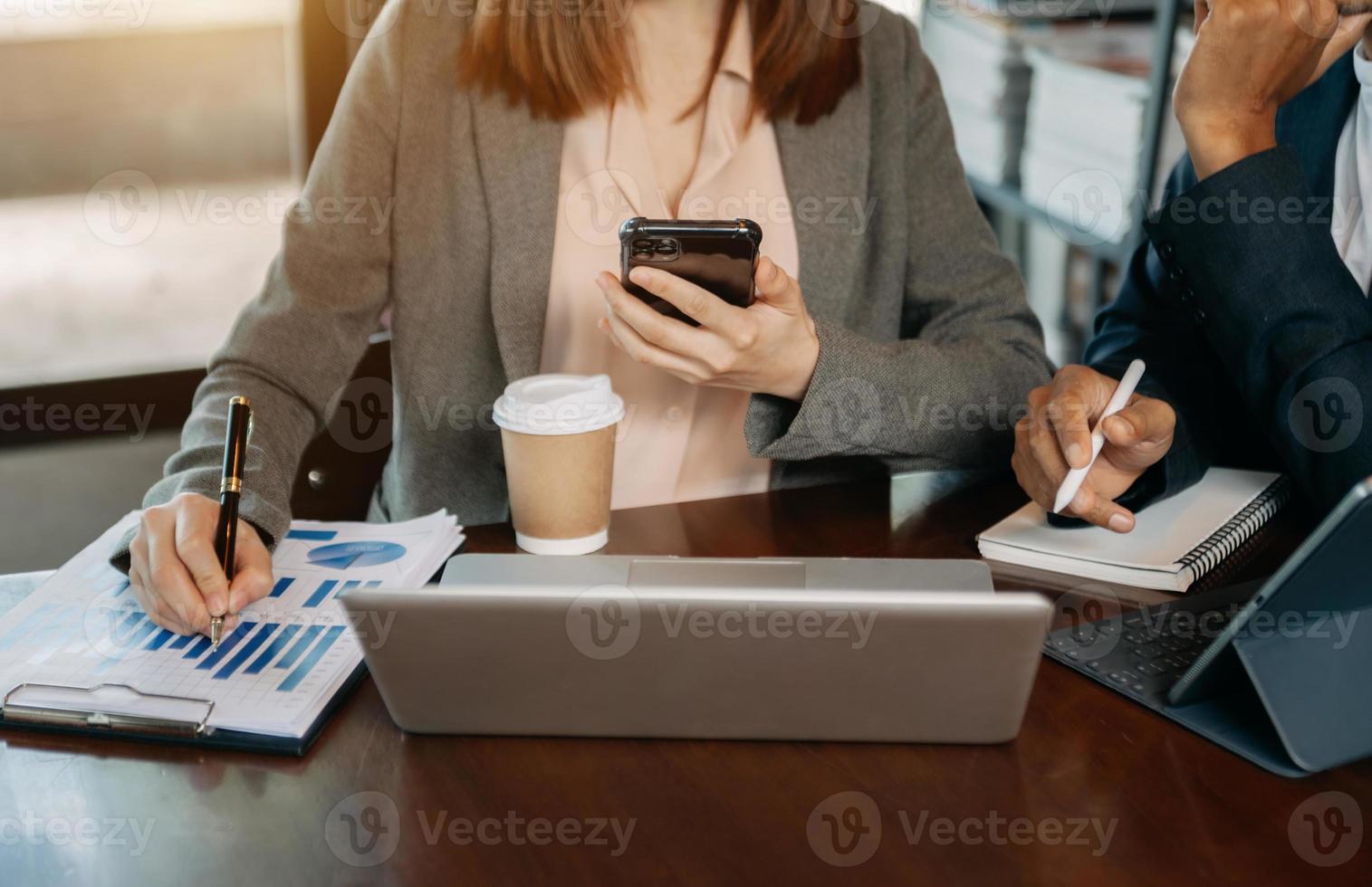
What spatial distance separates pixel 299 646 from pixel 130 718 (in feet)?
0.40

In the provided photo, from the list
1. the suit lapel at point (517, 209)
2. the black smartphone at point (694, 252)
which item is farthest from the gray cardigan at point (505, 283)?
the black smartphone at point (694, 252)

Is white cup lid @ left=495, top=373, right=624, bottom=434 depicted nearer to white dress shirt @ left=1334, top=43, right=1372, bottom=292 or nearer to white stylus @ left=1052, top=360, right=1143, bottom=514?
white stylus @ left=1052, top=360, right=1143, bottom=514

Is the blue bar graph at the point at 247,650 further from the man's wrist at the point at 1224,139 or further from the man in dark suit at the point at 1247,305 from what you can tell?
the man's wrist at the point at 1224,139

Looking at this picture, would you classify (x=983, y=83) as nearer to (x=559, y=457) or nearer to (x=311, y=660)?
(x=559, y=457)

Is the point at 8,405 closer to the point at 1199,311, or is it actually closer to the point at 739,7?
the point at 739,7

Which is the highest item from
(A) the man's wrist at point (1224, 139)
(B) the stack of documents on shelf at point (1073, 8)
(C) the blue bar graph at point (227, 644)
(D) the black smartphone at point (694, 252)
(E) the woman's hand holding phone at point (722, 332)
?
(B) the stack of documents on shelf at point (1073, 8)

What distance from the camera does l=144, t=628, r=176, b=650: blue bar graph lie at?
86cm

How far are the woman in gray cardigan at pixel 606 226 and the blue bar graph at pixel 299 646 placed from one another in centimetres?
32

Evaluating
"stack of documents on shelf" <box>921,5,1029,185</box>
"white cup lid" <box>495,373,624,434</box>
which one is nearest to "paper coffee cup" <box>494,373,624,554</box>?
"white cup lid" <box>495,373,624,434</box>

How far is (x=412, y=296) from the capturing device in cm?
131

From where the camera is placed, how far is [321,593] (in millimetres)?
932

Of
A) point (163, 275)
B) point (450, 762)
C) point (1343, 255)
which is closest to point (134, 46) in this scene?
point (163, 275)

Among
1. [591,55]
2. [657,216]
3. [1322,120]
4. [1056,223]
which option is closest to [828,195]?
[657,216]

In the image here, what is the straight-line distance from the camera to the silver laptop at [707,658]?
65 centimetres
